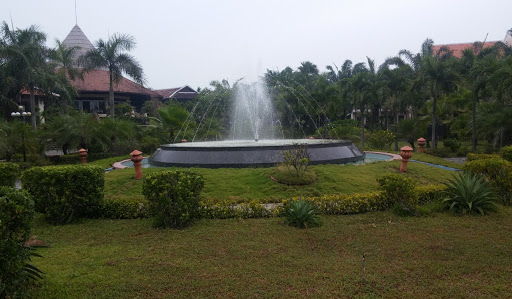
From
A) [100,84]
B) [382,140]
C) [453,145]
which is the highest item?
[100,84]

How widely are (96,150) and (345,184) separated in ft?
45.7

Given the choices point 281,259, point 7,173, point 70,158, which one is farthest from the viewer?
point 70,158

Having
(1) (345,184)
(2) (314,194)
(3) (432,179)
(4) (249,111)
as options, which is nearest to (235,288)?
(2) (314,194)

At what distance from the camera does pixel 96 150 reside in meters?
18.1

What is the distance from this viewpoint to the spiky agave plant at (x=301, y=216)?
6055 mm

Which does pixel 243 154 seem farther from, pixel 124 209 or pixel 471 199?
pixel 471 199

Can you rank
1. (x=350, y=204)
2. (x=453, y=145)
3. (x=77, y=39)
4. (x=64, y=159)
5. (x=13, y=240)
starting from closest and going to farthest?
1. (x=13, y=240)
2. (x=350, y=204)
3. (x=64, y=159)
4. (x=453, y=145)
5. (x=77, y=39)

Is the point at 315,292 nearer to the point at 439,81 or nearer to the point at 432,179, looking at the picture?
the point at 432,179

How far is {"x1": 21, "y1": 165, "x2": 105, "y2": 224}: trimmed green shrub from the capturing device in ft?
20.9

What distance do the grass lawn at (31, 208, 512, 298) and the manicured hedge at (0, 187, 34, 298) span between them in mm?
388

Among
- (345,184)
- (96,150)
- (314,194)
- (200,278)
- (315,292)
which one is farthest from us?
(96,150)

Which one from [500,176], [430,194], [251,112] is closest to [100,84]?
[251,112]

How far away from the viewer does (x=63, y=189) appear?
6457 mm

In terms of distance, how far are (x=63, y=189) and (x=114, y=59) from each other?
21788 millimetres
